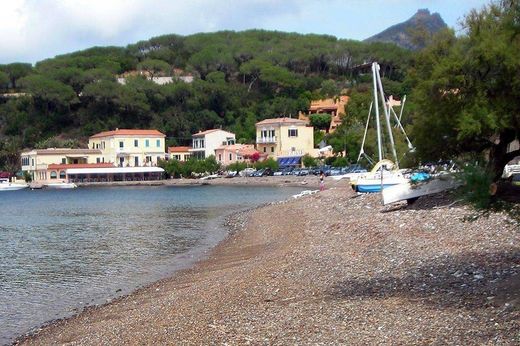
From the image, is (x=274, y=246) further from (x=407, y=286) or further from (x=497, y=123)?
(x=497, y=123)

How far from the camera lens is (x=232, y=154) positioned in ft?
379

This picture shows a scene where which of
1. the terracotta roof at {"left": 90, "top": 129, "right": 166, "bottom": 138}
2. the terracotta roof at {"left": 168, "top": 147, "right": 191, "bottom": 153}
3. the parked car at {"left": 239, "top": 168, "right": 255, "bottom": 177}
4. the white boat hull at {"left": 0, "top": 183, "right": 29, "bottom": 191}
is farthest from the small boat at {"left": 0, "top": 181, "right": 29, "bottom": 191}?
the parked car at {"left": 239, "top": 168, "right": 255, "bottom": 177}

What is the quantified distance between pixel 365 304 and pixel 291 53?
15187 centimetres

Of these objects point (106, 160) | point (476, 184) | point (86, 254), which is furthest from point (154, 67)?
point (476, 184)

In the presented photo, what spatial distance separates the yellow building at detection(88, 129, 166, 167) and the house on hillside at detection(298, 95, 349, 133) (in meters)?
28.2

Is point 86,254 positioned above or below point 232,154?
below

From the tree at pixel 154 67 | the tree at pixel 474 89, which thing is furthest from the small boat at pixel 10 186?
the tree at pixel 474 89

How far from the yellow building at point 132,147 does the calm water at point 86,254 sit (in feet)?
211

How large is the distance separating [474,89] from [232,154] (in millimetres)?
106134

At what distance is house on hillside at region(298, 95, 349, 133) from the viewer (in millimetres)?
124375

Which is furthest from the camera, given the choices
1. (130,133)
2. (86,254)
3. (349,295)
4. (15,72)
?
(15,72)

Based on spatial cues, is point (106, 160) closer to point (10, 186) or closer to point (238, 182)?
point (10, 186)

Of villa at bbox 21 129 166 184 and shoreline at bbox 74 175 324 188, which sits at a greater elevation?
villa at bbox 21 129 166 184

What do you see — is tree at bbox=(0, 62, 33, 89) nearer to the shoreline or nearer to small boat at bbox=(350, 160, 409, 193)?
the shoreline
